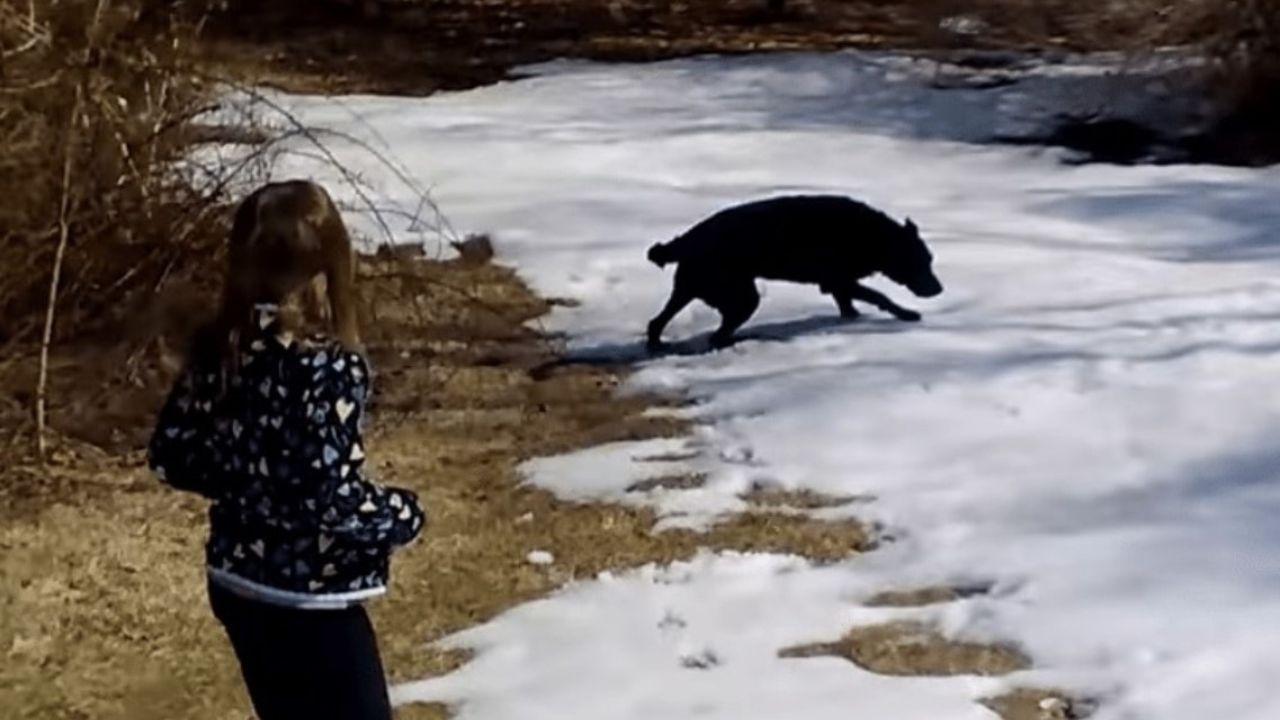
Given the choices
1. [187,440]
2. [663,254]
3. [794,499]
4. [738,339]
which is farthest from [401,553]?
[187,440]

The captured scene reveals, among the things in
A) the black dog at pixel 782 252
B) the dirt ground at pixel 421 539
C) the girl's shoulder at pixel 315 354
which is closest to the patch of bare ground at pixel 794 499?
the dirt ground at pixel 421 539

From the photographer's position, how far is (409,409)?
9312 mm

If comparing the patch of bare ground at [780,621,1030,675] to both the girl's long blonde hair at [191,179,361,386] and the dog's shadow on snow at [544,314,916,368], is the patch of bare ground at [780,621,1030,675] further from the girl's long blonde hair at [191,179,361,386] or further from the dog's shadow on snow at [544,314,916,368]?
the dog's shadow on snow at [544,314,916,368]

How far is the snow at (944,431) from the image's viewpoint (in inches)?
247

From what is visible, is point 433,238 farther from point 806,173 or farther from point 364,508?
point 364,508

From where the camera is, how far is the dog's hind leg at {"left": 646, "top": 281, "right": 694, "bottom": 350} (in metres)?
9.67

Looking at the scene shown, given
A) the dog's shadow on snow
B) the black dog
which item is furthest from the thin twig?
the black dog

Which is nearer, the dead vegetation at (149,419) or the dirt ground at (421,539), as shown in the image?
the dirt ground at (421,539)

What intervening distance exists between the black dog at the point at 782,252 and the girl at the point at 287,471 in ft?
16.6

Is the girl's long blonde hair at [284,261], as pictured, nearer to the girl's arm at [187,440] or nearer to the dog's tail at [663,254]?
the girl's arm at [187,440]

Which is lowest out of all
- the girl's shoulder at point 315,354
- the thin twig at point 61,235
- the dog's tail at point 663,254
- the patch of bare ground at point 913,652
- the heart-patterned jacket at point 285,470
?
the patch of bare ground at point 913,652

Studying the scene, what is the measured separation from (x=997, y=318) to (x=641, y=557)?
3.41 meters

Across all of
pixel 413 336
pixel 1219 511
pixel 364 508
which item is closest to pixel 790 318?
pixel 413 336

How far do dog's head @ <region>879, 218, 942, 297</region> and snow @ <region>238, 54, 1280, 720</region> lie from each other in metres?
0.20
